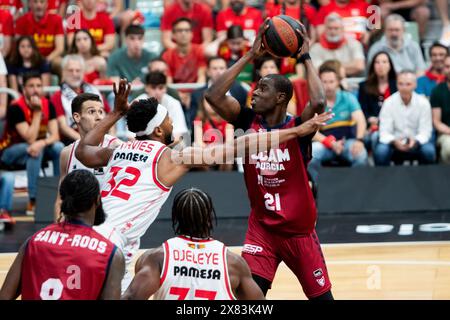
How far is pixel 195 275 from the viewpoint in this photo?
5676 millimetres

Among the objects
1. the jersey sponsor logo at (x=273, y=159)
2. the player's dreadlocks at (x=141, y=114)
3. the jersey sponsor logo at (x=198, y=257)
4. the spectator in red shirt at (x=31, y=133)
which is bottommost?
the spectator in red shirt at (x=31, y=133)

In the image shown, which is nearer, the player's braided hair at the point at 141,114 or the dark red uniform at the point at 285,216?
the player's braided hair at the point at 141,114

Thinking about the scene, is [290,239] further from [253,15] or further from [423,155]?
[253,15]

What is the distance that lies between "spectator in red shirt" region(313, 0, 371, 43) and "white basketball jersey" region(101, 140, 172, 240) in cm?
772

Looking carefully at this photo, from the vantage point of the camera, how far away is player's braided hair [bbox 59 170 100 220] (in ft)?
18.2

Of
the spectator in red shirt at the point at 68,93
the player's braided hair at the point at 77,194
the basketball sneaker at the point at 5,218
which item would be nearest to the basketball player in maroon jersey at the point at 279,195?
the player's braided hair at the point at 77,194

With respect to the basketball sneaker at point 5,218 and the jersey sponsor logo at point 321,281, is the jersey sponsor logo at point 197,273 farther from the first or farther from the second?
the basketball sneaker at point 5,218

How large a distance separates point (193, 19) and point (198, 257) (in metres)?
9.44

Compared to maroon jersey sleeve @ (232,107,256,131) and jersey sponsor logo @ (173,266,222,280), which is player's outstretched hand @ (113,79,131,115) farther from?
jersey sponsor logo @ (173,266,222,280)

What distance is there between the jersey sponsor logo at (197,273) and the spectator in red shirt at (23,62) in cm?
849

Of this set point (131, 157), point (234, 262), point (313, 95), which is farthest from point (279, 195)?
point (234, 262)

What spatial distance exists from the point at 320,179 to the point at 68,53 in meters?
3.95

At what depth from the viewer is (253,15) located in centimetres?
1449

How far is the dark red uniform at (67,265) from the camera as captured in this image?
5410mm
